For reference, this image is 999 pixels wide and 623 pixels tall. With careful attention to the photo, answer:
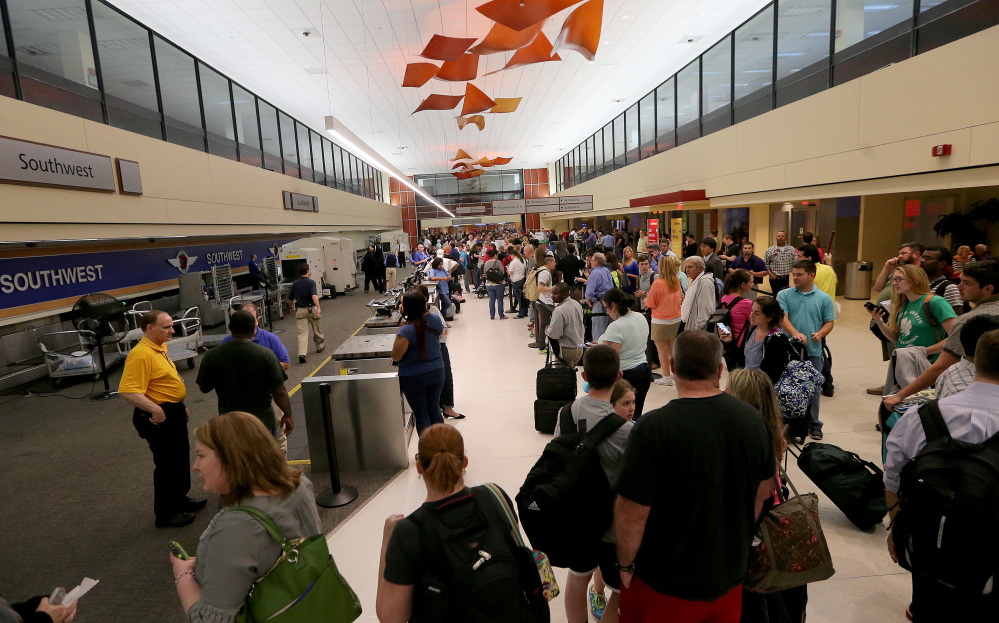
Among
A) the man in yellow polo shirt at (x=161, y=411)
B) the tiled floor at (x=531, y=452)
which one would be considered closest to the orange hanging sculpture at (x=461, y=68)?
the tiled floor at (x=531, y=452)

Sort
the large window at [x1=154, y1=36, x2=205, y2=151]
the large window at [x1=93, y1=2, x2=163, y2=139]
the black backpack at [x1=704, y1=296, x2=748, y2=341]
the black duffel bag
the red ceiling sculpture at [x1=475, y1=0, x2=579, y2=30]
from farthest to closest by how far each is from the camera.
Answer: the large window at [x1=154, y1=36, x2=205, y2=151]
the large window at [x1=93, y1=2, x2=163, y2=139]
the red ceiling sculpture at [x1=475, y1=0, x2=579, y2=30]
the black backpack at [x1=704, y1=296, x2=748, y2=341]
the black duffel bag

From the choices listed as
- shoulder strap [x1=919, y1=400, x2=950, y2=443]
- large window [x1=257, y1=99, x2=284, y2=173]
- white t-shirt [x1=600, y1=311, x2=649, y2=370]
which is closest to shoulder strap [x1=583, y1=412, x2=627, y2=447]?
shoulder strap [x1=919, y1=400, x2=950, y2=443]

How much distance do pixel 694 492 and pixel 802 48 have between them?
11122mm

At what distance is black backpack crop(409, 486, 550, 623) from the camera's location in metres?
1.44

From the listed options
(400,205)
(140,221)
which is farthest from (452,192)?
(140,221)

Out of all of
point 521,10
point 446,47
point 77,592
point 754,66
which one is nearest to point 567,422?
point 77,592

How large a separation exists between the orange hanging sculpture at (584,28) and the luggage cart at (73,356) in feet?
26.2

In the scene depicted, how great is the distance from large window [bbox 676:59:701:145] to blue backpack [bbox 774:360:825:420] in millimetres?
12324

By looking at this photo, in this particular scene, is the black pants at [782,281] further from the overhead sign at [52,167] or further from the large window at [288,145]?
the large window at [288,145]

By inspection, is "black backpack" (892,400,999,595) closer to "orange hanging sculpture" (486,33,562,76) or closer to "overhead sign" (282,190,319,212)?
"orange hanging sculpture" (486,33,562,76)

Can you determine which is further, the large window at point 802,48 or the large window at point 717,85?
the large window at point 717,85

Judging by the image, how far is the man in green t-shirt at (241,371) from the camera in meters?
3.56

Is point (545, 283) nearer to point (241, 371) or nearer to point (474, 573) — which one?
point (241, 371)

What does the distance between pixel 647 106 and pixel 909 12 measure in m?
11.3
